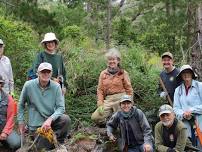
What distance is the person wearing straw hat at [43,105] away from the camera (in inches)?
238

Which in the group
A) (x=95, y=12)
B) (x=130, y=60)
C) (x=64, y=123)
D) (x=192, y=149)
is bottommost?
(x=192, y=149)

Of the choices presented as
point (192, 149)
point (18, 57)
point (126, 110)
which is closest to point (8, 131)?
point (126, 110)

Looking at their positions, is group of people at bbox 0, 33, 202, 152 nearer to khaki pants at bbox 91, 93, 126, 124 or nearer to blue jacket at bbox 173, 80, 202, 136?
blue jacket at bbox 173, 80, 202, 136

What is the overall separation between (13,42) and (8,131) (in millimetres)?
4303

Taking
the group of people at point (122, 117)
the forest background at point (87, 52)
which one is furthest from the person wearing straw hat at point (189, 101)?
the forest background at point (87, 52)

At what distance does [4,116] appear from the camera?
6.23 m

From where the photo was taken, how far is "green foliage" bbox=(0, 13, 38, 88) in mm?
9812

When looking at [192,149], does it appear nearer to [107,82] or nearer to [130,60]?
[107,82]

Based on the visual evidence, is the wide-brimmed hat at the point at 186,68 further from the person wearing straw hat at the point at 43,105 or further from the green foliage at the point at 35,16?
the green foliage at the point at 35,16

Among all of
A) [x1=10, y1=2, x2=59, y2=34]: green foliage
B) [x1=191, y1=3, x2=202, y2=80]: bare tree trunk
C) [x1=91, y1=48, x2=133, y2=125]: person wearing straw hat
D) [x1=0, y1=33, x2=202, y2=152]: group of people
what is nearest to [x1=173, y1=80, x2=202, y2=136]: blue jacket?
[x1=0, y1=33, x2=202, y2=152]: group of people

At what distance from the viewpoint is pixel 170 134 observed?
6016 millimetres

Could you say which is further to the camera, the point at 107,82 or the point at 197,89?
the point at 107,82

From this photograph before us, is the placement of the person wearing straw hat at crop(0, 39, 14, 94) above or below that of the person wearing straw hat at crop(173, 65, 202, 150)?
above

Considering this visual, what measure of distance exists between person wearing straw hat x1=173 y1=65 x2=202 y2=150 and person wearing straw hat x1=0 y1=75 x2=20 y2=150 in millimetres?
2416
